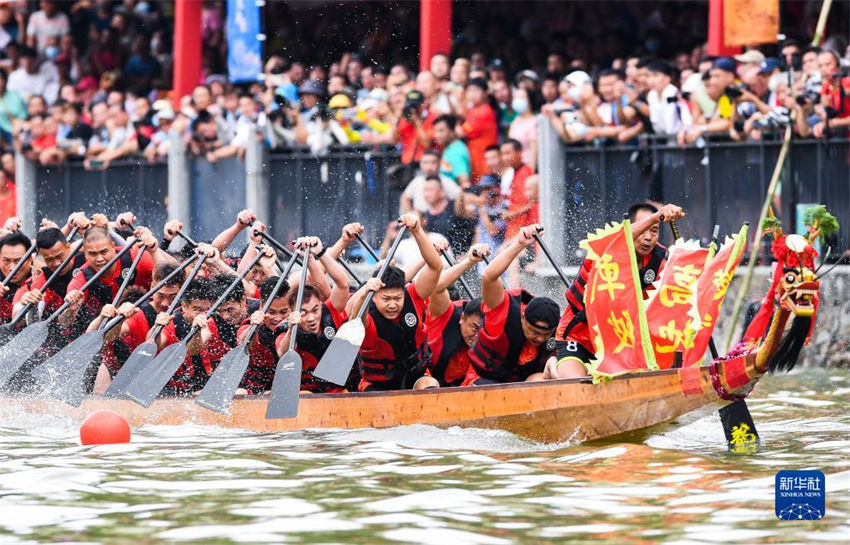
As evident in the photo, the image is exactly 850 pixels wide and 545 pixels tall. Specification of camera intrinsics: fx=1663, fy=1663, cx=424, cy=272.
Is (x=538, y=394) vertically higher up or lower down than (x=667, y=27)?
lower down

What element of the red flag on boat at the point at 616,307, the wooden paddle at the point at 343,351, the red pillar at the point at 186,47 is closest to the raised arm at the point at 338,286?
the wooden paddle at the point at 343,351

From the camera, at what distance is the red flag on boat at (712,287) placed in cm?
876

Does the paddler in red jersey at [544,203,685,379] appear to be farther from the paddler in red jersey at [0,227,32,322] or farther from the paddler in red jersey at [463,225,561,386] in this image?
the paddler in red jersey at [0,227,32,322]

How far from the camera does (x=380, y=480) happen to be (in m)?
7.91

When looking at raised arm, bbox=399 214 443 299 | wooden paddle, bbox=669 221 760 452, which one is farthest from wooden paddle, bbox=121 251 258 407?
wooden paddle, bbox=669 221 760 452

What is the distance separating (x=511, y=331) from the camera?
9508 millimetres

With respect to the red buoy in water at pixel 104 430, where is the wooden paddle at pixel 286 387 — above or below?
above

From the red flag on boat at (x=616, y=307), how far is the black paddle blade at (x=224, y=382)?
2.05m

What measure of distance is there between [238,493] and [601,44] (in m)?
8.53

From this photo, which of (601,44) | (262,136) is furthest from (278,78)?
(601,44)

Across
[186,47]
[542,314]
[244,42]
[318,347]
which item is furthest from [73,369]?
[186,47]

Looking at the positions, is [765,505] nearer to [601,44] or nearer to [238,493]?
[238,493]

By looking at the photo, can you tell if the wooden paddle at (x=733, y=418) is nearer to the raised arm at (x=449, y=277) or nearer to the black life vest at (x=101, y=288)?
the raised arm at (x=449, y=277)

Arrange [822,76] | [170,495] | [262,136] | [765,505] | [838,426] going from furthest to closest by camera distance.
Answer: [262,136]
[822,76]
[838,426]
[170,495]
[765,505]
